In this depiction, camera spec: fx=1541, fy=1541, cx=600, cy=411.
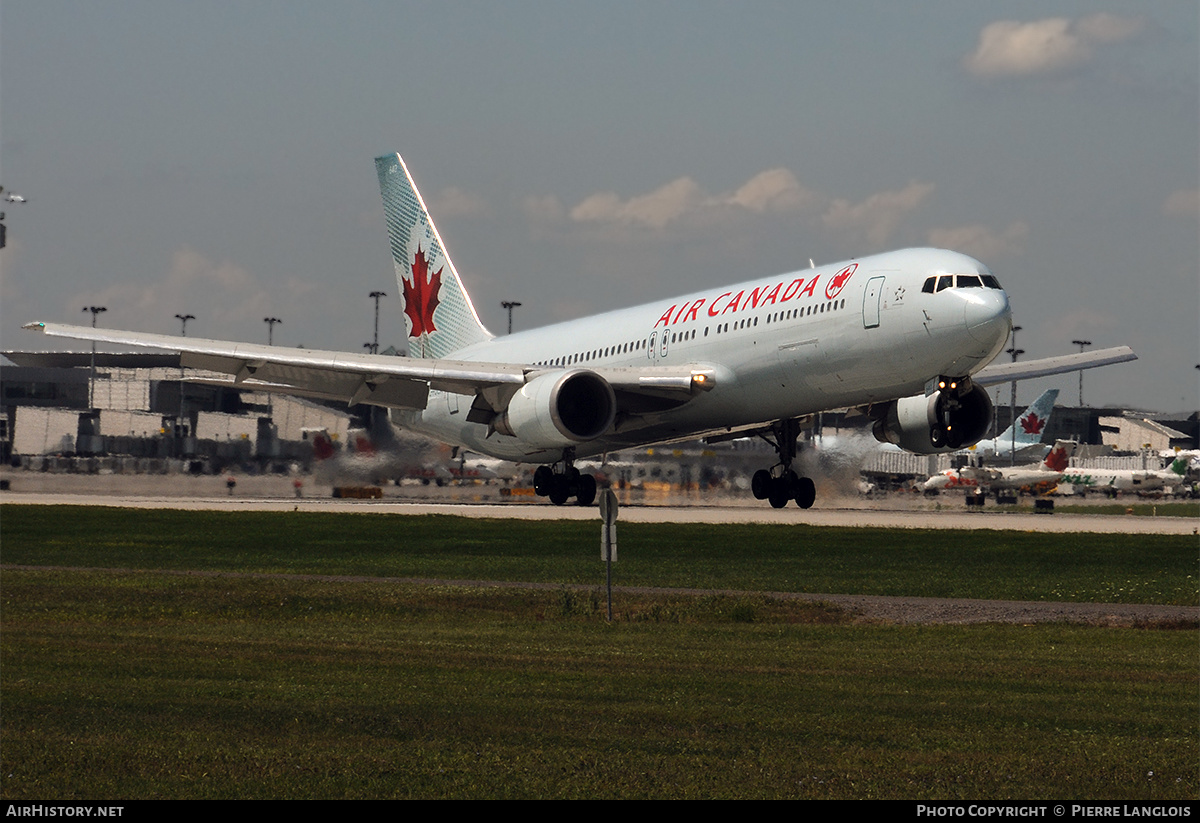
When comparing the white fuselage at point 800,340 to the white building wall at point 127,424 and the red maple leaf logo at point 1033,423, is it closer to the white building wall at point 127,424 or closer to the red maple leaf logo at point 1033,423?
the white building wall at point 127,424

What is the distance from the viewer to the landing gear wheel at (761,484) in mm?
46438

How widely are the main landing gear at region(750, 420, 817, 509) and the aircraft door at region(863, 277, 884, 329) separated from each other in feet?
30.7

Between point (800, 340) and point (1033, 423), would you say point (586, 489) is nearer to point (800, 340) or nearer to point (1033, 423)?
point (800, 340)

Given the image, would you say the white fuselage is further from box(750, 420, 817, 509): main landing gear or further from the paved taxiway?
the paved taxiway

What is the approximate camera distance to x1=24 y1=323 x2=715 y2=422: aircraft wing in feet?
135

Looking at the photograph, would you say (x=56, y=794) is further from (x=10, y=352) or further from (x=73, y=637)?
(x=10, y=352)

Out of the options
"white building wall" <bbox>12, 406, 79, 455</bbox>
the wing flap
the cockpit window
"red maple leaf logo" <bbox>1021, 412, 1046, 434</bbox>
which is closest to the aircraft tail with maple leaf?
"red maple leaf logo" <bbox>1021, 412, 1046, 434</bbox>

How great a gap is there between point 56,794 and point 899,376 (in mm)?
27823

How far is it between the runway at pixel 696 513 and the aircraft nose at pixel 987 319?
437 inches

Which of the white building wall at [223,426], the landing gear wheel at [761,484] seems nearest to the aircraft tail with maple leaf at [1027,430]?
the white building wall at [223,426]

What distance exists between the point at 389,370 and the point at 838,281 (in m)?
13.6

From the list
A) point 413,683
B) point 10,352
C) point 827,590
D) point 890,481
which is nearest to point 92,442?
point 890,481

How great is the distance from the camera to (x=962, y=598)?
24672 millimetres

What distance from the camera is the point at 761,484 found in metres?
46.5
